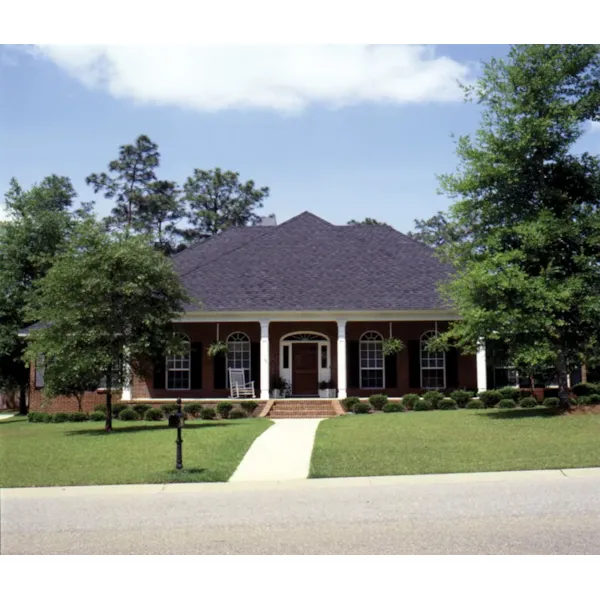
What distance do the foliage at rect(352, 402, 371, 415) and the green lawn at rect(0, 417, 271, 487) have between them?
334 centimetres

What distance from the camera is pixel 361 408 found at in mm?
24000

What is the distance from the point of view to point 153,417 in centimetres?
2411

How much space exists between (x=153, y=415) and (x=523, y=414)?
11262 mm

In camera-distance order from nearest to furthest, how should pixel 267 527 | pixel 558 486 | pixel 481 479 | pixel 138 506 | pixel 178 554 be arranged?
pixel 178 554
pixel 267 527
pixel 138 506
pixel 558 486
pixel 481 479

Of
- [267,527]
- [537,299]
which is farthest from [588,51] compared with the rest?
[267,527]

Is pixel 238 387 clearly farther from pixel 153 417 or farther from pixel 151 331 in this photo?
pixel 151 331

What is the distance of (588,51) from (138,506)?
16416mm

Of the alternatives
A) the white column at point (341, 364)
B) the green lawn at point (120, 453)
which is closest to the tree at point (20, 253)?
the green lawn at point (120, 453)

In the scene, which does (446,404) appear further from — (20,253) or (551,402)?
(20,253)

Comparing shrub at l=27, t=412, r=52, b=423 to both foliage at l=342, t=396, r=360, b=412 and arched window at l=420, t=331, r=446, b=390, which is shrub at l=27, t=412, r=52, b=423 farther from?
arched window at l=420, t=331, r=446, b=390

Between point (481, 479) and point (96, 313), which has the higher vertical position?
point (96, 313)

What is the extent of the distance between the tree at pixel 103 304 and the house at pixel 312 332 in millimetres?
6173

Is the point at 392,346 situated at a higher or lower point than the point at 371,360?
higher

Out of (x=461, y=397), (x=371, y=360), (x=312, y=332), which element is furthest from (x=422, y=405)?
(x=312, y=332)
